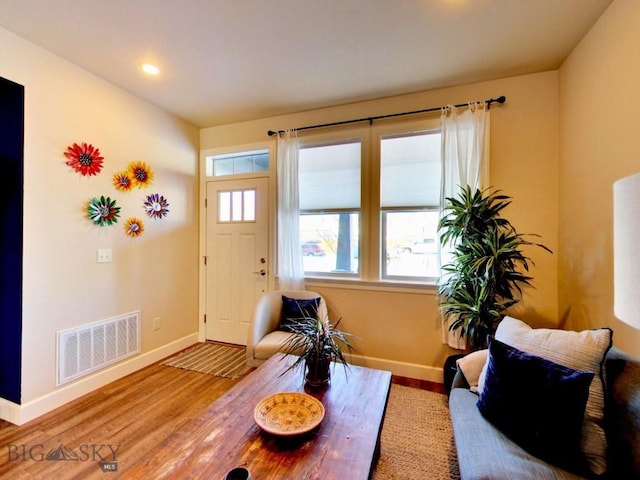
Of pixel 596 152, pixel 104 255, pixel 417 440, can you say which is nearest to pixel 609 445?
pixel 417 440

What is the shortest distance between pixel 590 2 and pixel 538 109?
820mm

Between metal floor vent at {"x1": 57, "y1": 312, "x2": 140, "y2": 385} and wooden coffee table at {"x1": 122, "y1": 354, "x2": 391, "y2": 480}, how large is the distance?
5.36 feet

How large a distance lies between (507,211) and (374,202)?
1154 mm

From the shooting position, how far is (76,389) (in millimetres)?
2357

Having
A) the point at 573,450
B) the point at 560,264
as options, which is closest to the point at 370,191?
the point at 560,264

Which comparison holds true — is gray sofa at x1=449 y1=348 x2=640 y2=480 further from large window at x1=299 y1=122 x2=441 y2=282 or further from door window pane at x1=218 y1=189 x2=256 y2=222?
door window pane at x1=218 y1=189 x2=256 y2=222

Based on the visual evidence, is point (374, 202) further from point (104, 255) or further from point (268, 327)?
point (104, 255)

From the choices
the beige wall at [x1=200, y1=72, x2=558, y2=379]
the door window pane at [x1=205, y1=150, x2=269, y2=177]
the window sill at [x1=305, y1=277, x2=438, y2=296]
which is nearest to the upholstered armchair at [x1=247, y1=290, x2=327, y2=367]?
the window sill at [x1=305, y1=277, x2=438, y2=296]

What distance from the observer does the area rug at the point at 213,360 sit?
2.87m

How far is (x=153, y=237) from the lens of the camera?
3086 millimetres

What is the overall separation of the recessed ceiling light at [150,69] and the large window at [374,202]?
4.79 feet

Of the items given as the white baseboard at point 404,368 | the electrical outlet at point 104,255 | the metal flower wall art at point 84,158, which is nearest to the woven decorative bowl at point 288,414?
the white baseboard at point 404,368

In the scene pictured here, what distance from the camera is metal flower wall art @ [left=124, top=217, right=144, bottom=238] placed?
281 centimetres

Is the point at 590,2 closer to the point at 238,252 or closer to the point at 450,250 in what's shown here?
the point at 450,250
